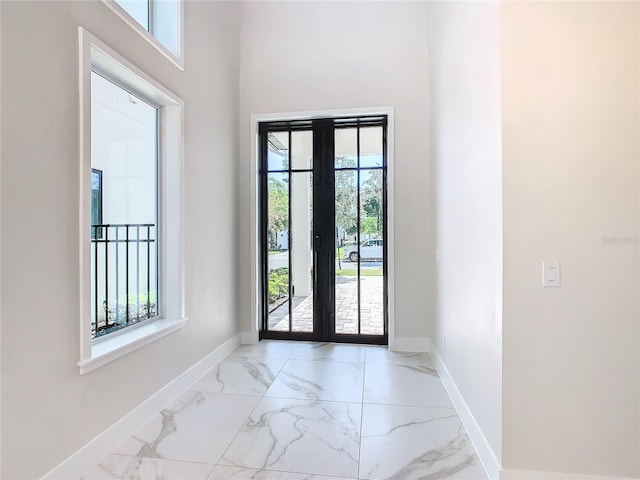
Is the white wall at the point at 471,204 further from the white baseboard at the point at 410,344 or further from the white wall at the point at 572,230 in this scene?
the white baseboard at the point at 410,344

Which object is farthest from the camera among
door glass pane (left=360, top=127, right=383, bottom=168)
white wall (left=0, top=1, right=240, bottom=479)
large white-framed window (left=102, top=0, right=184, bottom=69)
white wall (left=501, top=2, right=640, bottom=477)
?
door glass pane (left=360, top=127, right=383, bottom=168)

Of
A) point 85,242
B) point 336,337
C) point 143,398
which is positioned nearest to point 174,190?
point 85,242

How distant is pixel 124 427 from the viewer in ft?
6.51

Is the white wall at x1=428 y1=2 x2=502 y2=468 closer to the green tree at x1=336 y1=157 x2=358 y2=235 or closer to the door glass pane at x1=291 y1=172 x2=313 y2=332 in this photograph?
the green tree at x1=336 y1=157 x2=358 y2=235

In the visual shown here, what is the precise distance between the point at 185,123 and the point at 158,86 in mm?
384

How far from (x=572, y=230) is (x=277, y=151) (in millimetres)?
2955

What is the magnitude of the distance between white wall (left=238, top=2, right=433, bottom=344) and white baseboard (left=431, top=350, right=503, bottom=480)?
95 centimetres

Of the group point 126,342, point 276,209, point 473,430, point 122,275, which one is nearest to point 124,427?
point 126,342

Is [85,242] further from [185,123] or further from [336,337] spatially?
[336,337]

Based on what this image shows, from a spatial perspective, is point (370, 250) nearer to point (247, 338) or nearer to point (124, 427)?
point (247, 338)

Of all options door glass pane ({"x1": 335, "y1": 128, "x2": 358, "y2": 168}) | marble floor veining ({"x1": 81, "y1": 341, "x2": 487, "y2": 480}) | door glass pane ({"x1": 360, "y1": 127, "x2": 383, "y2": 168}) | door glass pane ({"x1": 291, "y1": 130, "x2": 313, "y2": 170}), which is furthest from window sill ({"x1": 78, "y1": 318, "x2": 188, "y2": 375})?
door glass pane ({"x1": 360, "y1": 127, "x2": 383, "y2": 168})

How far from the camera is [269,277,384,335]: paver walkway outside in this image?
3672 millimetres

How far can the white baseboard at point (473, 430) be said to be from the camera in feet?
5.38

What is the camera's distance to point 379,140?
3648mm
